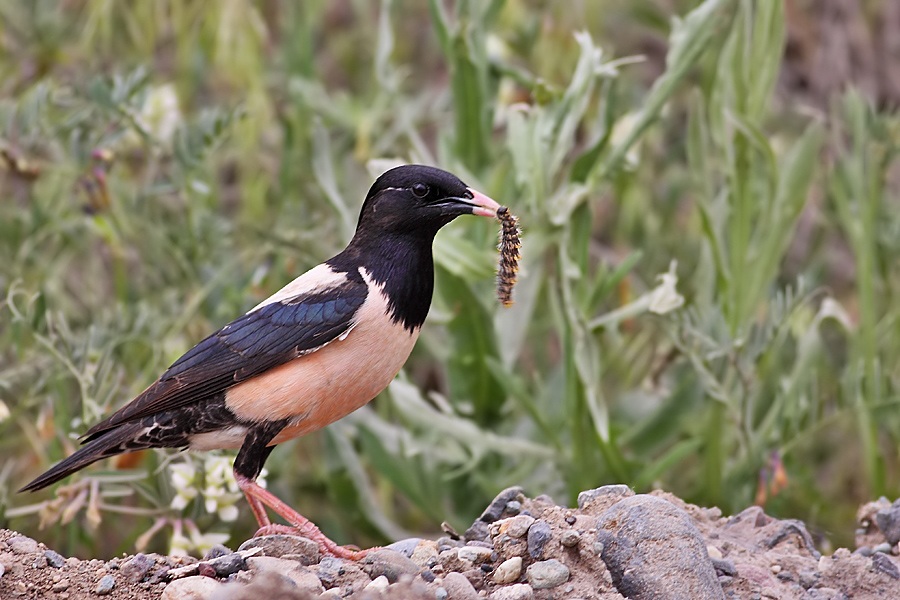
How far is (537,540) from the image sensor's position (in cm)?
330

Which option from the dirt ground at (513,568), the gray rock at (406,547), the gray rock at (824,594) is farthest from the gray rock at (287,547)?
the gray rock at (824,594)

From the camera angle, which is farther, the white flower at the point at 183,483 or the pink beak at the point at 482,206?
the white flower at the point at 183,483

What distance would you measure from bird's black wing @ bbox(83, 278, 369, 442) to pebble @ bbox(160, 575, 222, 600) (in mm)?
942

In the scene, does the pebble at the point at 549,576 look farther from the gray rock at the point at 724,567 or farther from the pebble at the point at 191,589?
the pebble at the point at 191,589

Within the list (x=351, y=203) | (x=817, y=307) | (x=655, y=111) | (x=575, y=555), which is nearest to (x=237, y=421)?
(x=575, y=555)

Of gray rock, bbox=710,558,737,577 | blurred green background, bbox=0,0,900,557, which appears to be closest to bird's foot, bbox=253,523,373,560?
blurred green background, bbox=0,0,900,557

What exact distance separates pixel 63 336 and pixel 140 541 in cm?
79

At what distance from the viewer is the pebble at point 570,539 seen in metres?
3.27

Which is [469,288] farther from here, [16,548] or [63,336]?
[16,548]

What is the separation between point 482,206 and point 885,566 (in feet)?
5.08

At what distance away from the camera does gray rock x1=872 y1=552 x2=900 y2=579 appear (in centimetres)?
361

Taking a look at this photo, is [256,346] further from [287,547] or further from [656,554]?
[656,554]

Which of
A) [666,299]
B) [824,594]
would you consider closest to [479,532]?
[824,594]

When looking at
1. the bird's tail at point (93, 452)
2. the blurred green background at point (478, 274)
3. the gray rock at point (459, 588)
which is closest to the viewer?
the gray rock at point (459, 588)
